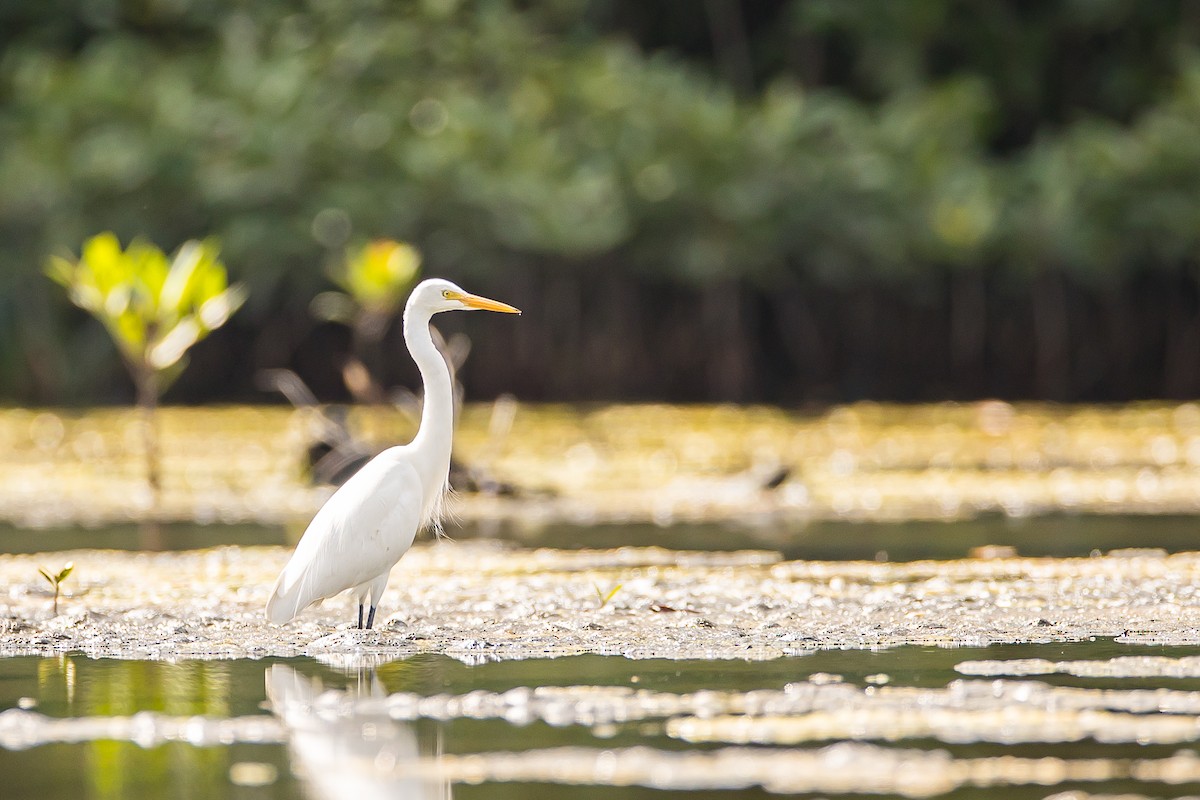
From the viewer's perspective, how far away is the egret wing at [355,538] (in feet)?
21.4

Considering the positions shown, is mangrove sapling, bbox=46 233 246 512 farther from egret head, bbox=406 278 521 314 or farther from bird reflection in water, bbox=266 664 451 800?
bird reflection in water, bbox=266 664 451 800

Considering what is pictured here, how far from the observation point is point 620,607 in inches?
277

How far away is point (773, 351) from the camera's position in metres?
29.5

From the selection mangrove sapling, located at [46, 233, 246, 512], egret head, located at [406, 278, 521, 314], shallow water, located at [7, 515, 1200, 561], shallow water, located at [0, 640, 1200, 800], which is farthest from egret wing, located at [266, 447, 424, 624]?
mangrove sapling, located at [46, 233, 246, 512]

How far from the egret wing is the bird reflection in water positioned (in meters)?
0.93

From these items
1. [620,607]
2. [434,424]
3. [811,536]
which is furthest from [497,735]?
[811,536]

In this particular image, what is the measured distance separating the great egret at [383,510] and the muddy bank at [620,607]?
19 cm

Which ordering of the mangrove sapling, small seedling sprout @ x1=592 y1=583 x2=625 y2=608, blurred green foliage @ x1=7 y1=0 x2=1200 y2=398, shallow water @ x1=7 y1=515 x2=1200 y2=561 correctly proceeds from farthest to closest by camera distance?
blurred green foliage @ x1=7 y1=0 x2=1200 y2=398 < the mangrove sapling < shallow water @ x1=7 y1=515 x2=1200 y2=561 < small seedling sprout @ x1=592 y1=583 x2=625 y2=608

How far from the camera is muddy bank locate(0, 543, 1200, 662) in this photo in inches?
246

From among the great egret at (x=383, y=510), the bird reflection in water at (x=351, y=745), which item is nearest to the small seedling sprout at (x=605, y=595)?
the great egret at (x=383, y=510)

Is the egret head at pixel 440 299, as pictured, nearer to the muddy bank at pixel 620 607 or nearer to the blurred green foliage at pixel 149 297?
the muddy bank at pixel 620 607

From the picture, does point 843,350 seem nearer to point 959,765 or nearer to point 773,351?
point 773,351

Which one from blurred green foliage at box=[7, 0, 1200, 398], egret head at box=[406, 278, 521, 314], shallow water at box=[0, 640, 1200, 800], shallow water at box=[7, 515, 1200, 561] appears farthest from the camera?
blurred green foliage at box=[7, 0, 1200, 398]

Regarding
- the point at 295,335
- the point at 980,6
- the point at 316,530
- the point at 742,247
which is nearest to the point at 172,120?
the point at 295,335
